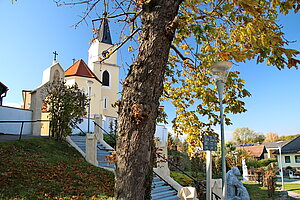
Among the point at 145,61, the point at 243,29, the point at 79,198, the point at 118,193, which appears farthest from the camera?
the point at 79,198

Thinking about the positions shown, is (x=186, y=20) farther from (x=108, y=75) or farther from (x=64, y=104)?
(x=108, y=75)

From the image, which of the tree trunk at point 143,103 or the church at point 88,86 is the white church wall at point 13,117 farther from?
the tree trunk at point 143,103

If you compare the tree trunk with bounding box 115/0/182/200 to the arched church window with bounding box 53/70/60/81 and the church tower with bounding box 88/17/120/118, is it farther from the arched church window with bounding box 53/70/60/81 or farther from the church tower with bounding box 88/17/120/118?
the church tower with bounding box 88/17/120/118

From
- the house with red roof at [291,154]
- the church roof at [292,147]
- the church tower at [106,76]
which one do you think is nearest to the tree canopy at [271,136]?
the church roof at [292,147]

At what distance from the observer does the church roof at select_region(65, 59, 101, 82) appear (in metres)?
32.2

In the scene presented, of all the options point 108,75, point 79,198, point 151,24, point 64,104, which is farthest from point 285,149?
point 151,24

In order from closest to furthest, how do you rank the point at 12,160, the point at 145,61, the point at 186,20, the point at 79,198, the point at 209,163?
1. the point at 145,61
2. the point at 186,20
3. the point at 209,163
4. the point at 79,198
5. the point at 12,160

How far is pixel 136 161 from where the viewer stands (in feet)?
9.75

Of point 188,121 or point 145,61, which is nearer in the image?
point 145,61

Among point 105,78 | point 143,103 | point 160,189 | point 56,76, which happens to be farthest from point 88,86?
point 143,103

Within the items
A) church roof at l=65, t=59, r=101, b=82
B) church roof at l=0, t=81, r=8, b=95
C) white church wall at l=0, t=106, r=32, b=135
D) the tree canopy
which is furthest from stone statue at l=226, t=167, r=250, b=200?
the tree canopy

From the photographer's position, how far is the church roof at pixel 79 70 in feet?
106

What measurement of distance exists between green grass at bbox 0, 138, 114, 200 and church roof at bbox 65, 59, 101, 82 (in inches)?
816

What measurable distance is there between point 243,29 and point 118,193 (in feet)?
9.89
